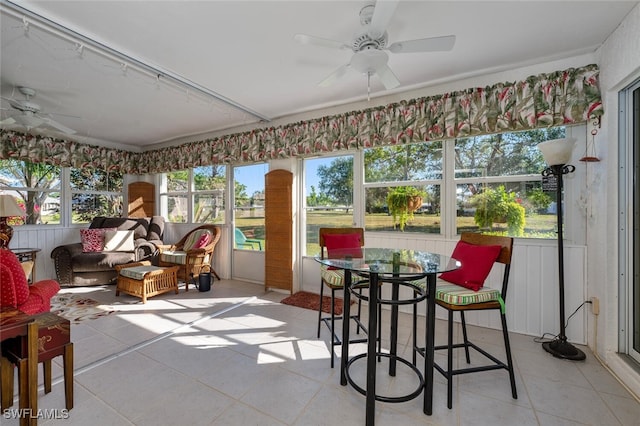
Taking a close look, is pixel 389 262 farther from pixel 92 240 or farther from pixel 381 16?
pixel 92 240

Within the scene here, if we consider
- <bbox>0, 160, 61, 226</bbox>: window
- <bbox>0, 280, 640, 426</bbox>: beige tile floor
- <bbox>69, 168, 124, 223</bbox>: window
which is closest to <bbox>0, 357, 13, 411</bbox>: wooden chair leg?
<bbox>0, 280, 640, 426</bbox>: beige tile floor

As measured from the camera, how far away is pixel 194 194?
511 cm

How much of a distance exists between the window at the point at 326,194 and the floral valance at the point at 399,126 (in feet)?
0.95

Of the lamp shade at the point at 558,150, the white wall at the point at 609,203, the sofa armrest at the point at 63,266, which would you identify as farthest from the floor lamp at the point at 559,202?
the sofa armrest at the point at 63,266

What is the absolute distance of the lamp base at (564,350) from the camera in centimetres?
210

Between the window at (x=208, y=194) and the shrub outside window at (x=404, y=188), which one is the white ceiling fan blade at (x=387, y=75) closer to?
the shrub outside window at (x=404, y=188)

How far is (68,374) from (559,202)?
3.67 m

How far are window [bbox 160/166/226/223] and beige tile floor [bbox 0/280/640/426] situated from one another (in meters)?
2.49

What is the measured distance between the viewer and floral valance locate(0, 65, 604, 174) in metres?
2.33

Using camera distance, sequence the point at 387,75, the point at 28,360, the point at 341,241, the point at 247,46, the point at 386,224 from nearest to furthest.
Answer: the point at 28,360
the point at 387,75
the point at 247,46
the point at 341,241
the point at 386,224

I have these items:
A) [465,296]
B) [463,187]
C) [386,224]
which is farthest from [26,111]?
[463,187]

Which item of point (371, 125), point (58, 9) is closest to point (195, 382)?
point (58, 9)

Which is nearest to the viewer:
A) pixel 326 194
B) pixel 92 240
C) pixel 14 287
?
pixel 14 287

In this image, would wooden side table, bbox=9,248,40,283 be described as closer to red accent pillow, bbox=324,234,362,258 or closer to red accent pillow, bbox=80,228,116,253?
red accent pillow, bbox=80,228,116,253
